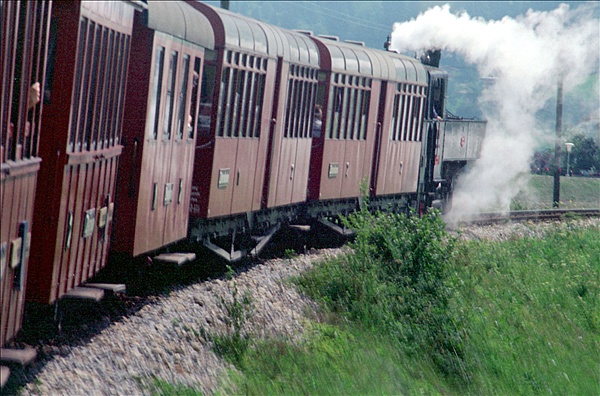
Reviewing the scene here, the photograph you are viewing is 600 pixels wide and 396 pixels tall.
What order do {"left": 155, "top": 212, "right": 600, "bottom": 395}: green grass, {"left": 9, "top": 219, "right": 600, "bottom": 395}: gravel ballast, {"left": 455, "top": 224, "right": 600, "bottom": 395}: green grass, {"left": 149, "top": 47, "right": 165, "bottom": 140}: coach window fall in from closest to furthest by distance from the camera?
{"left": 9, "top": 219, "right": 600, "bottom": 395}: gravel ballast, {"left": 155, "top": 212, "right": 600, "bottom": 395}: green grass, {"left": 455, "top": 224, "right": 600, "bottom": 395}: green grass, {"left": 149, "top": 47, "right": 165, "bottom": 140}: coach window

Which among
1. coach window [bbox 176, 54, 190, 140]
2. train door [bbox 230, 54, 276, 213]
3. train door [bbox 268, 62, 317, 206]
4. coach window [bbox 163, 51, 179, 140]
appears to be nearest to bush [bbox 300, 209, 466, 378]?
train door [bbox 268, 62, 317, 206]

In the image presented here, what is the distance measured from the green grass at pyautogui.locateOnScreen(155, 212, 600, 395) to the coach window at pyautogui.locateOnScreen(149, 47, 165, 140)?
6.91 ft

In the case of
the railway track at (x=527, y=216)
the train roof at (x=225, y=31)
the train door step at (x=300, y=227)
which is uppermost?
the train roof at (x=225, y=31)

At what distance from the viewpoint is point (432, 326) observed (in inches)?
420

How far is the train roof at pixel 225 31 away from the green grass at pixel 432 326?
245cm

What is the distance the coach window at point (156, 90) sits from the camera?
935 cm

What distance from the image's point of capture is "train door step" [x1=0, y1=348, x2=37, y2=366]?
20.6 feet

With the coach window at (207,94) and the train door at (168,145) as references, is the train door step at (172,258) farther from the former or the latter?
the coach window at (207,94)

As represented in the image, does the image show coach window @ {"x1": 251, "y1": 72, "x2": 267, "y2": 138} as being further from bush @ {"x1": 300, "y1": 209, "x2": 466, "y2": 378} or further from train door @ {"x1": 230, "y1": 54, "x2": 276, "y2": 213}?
bush @ {"x1": 300, "y1": 209, "x2": 466, "y2": 378}

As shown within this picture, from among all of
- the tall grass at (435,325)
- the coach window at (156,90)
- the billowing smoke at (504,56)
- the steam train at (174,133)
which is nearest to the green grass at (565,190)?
the billowing smoke at (504,56)

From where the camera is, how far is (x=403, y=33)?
27031 millimetres

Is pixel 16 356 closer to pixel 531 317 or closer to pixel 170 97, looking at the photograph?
pixel 170 97

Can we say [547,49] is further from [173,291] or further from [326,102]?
[173,291]

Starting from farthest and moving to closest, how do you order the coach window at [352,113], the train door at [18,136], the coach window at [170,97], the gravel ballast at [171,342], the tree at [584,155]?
the tree at [584,155] → the coach window at [352,113] → the coach window at [170,97] → the gravel ballast at [171,342] → the train door at [18,136]
